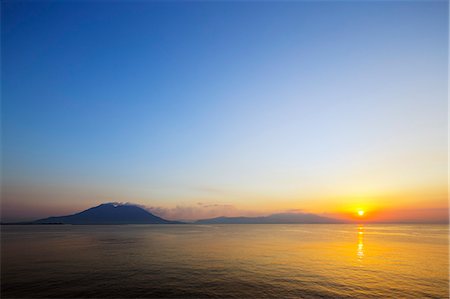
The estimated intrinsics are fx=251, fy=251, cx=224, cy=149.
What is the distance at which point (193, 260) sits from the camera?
46469mm

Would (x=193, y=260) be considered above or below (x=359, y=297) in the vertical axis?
below

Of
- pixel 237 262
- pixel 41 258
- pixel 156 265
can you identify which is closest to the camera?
pixel 156 265

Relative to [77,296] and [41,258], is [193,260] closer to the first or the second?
[77,296]

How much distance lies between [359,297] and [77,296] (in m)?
29.6

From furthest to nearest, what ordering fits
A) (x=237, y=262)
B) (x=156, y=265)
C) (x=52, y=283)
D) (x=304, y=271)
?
1. (x=237, y=262)
2. (x=156, y=265)
3. (x=304, y=271)
4. (x=52, y=283)

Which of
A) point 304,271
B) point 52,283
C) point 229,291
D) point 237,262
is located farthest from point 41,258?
point 304,271

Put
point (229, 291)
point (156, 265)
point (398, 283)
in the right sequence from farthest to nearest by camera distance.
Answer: point (156, 265) → point (398, 283) → point (229, 291)

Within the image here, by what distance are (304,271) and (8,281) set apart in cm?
3973

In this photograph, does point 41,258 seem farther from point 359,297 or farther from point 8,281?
point 359,297

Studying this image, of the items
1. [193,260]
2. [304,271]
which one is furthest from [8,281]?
[304,271]

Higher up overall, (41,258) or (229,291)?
(229,291)

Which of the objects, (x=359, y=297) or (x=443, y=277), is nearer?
(x=359, y=297)

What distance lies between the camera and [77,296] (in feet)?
84.8

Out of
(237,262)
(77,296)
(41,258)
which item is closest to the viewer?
(77,296)
